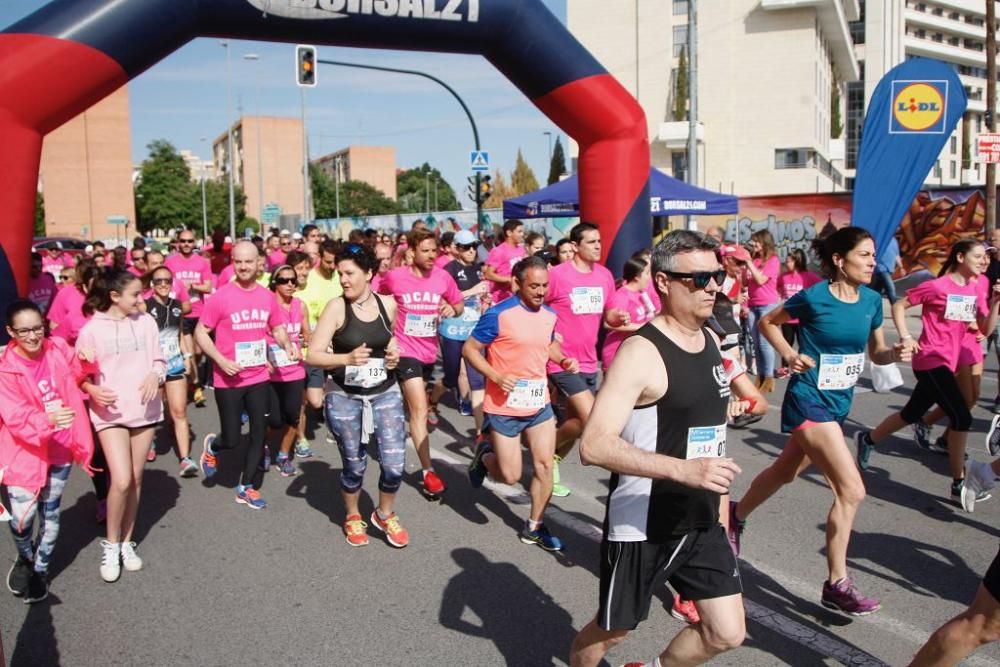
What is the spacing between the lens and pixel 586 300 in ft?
22.5

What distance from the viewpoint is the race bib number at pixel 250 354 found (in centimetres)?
650

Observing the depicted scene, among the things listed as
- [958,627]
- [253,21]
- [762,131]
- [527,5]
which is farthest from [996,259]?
[762,131]

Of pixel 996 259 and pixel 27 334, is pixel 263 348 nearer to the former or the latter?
pixel 27 334

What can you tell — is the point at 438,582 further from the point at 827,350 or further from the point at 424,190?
the point at 424,190

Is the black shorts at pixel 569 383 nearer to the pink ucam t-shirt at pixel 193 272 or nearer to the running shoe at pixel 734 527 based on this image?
the running shoe at pixel 734 527

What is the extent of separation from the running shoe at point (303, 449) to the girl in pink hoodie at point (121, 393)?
2.53 meters

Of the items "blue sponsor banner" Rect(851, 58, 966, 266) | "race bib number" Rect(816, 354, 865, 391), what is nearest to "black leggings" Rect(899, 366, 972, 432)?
"race bib number" Rect(816, 354, 865, 391)

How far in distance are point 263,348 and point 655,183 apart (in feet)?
37.5

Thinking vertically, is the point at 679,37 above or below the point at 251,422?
above

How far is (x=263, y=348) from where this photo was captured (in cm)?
661

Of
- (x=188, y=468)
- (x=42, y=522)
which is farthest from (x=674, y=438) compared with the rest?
(x=188, y=468)

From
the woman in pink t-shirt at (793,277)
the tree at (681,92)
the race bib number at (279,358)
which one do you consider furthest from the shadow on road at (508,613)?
the tree at (681,92)

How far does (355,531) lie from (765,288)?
7.31m

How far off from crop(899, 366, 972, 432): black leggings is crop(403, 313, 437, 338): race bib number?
3.73 metres
